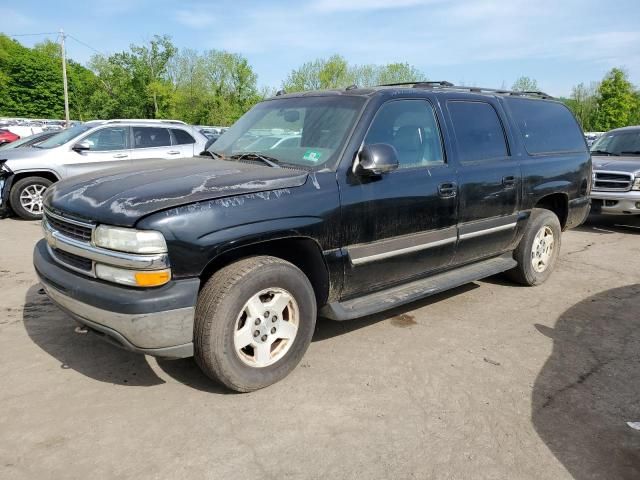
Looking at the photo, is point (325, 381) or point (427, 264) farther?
point (427, 264)

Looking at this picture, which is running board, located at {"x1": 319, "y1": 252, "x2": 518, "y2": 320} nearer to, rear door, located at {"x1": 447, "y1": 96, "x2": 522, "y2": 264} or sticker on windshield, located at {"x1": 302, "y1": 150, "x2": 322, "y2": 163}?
rear door, located at {"x1": 447, "y1": 96, "x2": 522, "y2": 264}

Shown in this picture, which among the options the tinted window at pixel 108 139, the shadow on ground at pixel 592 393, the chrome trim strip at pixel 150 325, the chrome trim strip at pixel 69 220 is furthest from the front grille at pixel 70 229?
the tinted window at pixel 108 139

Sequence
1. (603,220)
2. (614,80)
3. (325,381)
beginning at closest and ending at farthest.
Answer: (325,381), (603,220), (614,80)

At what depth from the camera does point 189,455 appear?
2.64 metres

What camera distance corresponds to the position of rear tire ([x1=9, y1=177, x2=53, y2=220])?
29.8ft

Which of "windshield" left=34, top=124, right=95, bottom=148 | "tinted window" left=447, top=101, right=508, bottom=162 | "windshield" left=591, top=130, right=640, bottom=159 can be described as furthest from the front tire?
"windshield" left=591, top=130, right=640, bottom=159

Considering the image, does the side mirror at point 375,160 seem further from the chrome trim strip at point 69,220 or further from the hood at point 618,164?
the hood at point 618,164

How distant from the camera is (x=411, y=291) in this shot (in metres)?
4.12

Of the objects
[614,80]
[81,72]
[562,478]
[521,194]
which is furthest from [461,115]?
[81,72]

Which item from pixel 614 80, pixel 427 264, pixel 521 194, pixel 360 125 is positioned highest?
pixel 614 80

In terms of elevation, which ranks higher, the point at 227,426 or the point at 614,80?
the point at 614,80

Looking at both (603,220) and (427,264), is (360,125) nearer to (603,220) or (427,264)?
(427,264)

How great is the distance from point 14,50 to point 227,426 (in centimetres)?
8715

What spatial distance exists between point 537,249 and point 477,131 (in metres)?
1.68
